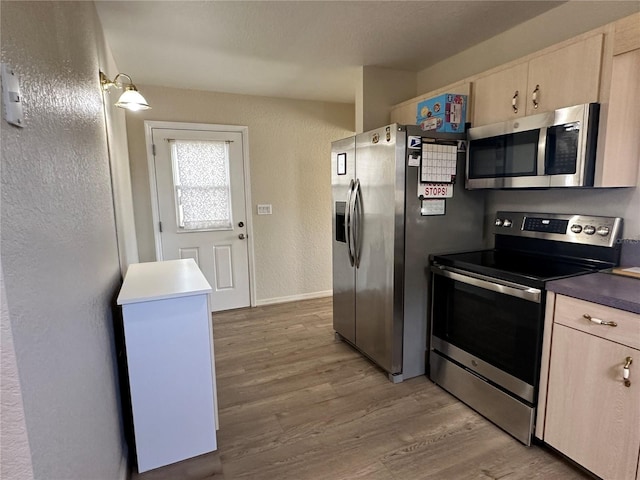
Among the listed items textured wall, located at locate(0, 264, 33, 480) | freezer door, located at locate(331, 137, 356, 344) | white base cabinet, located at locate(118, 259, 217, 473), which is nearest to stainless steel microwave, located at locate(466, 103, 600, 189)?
freezer door, located at locate(331, 137, 356, 344)

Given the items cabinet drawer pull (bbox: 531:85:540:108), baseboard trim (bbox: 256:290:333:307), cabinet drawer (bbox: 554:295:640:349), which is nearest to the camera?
cabinet drawer (bbox: 554:295:640:349)

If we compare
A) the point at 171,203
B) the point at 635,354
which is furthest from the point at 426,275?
the point at 171,203

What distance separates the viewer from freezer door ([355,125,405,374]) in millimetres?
2262

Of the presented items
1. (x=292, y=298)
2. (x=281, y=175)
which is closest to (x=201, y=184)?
(x=281, y=175)

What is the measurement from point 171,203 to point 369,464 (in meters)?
3.06

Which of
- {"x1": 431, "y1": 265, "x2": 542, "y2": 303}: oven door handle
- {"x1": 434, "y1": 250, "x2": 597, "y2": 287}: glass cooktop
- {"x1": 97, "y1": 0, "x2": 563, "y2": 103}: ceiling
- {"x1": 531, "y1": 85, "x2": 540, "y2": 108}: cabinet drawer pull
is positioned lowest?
{"x1": 431, "y1": 265, "x2": 542, "y2": 303}: oven door handle

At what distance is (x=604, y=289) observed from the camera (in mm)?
1505

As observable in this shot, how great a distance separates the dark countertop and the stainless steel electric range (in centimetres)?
8

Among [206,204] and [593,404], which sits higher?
[206,204]

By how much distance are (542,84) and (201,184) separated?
3.14 metres

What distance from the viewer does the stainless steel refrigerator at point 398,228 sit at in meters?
2.25

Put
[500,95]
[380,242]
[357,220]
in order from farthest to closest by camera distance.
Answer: [357,220] < [380,242] < [500,95]

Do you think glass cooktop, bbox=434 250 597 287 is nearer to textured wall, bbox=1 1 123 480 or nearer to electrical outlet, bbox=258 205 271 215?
textured wall, bbox=1 1 123 480

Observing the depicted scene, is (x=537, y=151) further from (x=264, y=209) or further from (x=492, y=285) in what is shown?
(x=264, y=209)
